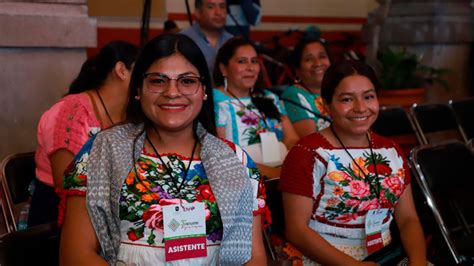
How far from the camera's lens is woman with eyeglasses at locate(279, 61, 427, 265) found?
8.05 ft

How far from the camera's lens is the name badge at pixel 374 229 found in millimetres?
2467

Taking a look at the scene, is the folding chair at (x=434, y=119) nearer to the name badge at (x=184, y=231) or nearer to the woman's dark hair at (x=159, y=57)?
the woman's dark hair at (x=159, y=57)

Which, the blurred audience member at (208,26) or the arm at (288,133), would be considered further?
the blurred audience member at (208,26)

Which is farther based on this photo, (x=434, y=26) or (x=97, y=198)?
(x=434, y=26)

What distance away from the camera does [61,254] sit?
6.18 feet

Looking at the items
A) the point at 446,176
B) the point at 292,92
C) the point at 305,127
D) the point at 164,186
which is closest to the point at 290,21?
the point at 292,92

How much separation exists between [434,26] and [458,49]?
17.3 inches

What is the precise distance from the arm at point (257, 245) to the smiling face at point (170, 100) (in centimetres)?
40

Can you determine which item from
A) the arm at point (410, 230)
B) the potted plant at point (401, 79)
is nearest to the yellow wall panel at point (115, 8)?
the arm at point (410, 230)

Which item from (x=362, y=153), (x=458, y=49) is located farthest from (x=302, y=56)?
Answer: (x=458, y=49)

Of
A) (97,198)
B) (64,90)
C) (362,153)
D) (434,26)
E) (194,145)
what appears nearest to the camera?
(97,198)

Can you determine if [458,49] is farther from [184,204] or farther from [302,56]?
[184,204]

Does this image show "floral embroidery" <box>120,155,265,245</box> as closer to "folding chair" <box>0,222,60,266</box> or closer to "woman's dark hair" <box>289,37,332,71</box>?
"folding chair" <box>0,222,60,266</box>

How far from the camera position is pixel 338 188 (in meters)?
2.47
